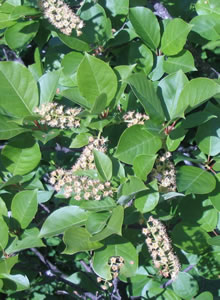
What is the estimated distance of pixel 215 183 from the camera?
1.43 m

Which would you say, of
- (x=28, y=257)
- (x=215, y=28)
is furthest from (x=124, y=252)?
(x=28, y=257)

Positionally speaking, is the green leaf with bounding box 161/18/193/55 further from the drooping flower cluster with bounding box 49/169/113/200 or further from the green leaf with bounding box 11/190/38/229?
the green leaf with bounding box 11/190/38/229

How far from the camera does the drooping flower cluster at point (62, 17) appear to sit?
1490mm

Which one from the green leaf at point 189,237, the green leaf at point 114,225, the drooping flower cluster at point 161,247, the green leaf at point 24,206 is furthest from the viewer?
the green leaf at point 189,237

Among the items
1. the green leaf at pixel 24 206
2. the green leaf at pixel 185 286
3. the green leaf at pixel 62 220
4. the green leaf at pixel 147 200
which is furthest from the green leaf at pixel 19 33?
the green leaf at pixel 185 286

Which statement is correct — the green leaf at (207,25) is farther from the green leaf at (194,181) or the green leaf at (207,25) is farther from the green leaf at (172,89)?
the green leaf at (194,181)

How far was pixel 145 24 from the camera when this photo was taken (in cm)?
163

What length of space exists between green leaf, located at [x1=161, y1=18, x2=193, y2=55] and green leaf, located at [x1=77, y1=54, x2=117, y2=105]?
0.37 metres

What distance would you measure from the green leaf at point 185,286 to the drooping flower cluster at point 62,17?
1.04 metres

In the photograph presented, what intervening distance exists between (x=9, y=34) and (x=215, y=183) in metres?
0.98

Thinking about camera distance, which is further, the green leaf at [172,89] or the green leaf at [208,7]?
the green leaf at [208,7]

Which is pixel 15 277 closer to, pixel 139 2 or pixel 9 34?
pixel 9 34

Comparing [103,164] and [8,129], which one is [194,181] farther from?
[8,129]

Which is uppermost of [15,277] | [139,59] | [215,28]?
[215,28]
